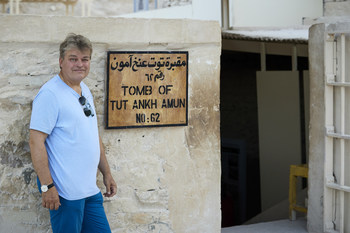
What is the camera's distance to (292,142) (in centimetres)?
731

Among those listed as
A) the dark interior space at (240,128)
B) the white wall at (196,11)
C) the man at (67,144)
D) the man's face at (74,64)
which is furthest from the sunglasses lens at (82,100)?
the white wall at (196,11)

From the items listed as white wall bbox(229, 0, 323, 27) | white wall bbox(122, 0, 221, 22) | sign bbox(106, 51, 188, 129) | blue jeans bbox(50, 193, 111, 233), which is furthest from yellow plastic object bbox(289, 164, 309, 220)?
white wall bbox(122, 0, 221, 22)

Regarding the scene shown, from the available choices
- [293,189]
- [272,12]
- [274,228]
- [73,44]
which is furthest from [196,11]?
[73,44]

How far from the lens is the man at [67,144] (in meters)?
2.74

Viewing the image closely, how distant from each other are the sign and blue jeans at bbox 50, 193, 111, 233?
0.74m

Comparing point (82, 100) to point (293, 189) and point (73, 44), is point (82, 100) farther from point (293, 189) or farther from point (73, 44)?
point (293, 189)

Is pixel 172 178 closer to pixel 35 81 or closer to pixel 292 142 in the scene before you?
pixel 35 81

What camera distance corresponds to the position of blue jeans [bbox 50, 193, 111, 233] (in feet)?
9.16

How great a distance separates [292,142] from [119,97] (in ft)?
14.3

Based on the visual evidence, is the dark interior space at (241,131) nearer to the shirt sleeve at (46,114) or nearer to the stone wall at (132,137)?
the stone wall at (132,137)

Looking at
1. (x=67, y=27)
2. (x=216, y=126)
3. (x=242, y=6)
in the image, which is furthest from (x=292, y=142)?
(x=67, y=27)

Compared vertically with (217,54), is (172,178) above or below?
below

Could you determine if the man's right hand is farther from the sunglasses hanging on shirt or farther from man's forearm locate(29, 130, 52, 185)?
the sunglasses hanging on shirt

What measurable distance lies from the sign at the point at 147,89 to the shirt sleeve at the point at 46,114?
808 mm
